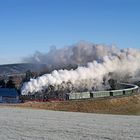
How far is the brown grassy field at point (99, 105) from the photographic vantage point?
4769 cm

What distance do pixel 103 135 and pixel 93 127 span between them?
10.4 ft

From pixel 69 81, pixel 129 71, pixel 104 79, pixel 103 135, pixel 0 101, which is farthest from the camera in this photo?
pixel 129 71

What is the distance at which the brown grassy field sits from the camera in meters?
47.7

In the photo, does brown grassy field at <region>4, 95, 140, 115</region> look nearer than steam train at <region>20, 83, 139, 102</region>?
Yes

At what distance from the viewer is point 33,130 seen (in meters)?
20.5

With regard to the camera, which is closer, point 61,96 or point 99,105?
point 99,105

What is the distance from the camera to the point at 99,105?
55469 millimetres

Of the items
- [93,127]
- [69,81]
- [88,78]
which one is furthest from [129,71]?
[93,127]

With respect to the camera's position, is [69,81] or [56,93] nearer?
[56,93]

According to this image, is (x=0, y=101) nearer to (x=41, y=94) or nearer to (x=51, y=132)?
(x=41, y=94)

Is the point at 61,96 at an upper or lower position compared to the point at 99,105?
upper

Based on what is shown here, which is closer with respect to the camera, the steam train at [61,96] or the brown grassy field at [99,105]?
the brown grassy field at [99,105]

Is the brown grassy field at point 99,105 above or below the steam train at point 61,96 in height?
below

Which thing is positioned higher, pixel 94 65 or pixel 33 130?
pixel 94 65
